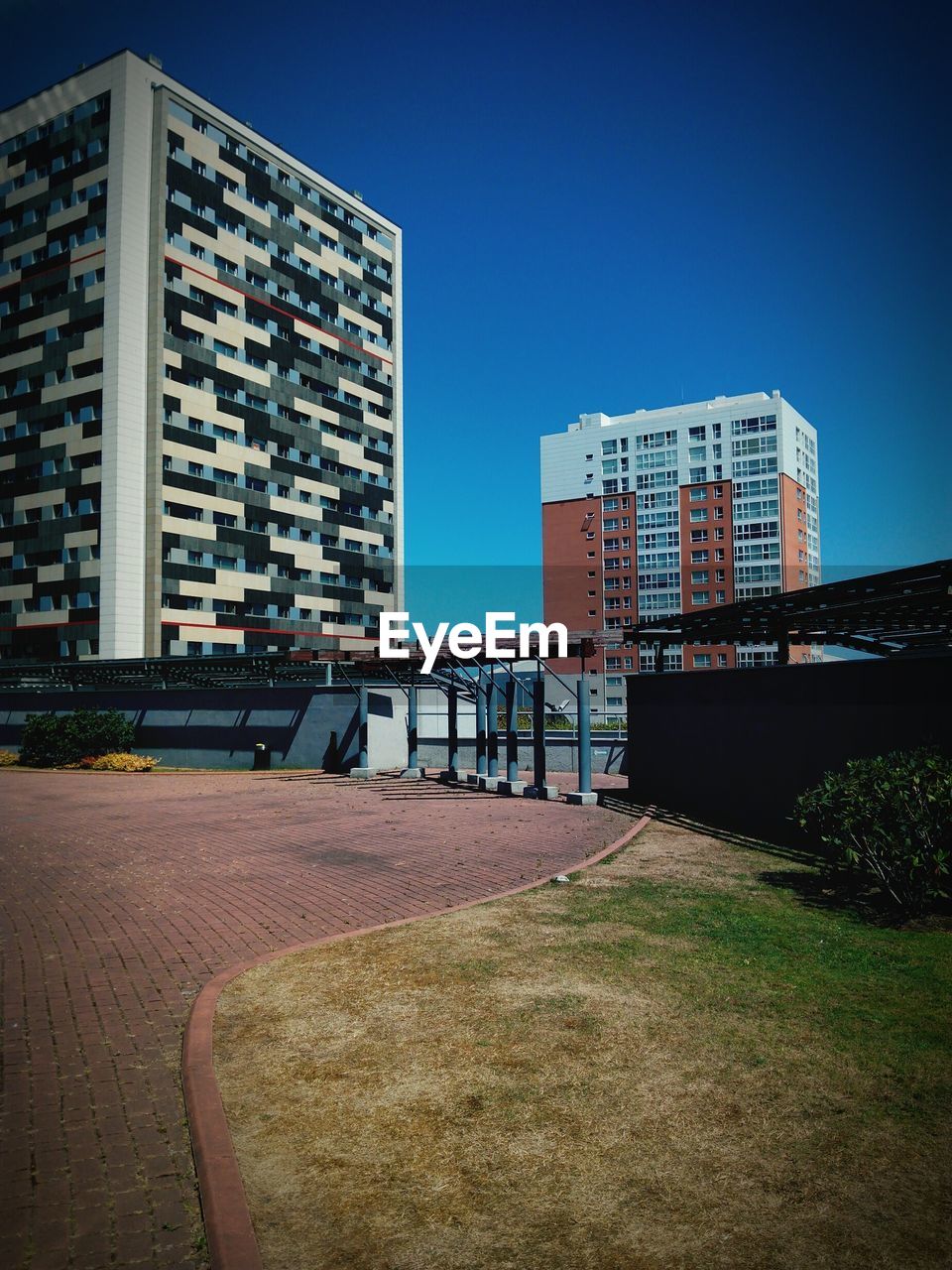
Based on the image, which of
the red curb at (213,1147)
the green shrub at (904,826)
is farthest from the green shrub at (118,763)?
the green shrub at (904,826)

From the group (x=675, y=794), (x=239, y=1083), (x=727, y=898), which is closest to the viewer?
(x=239, y=1083)

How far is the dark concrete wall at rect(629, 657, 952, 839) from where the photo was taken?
11070 mm

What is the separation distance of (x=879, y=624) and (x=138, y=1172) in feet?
57.9

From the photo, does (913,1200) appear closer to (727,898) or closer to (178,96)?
(727,898)

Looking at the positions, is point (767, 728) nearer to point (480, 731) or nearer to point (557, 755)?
point (480, 731)

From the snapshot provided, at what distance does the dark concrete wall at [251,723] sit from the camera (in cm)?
2761

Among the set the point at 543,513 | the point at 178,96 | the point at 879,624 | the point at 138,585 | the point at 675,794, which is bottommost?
the point at 675,794

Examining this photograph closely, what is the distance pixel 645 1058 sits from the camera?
214 inches

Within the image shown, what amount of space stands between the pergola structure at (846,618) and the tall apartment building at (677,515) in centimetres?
6920

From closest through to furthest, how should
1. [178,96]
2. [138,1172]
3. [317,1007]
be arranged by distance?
[138,1172]
[317,1007]
[178,96]

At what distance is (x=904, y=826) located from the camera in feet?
28.1

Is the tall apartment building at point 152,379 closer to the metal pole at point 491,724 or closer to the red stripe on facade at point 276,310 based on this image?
the red stripe on facade at point 276,310

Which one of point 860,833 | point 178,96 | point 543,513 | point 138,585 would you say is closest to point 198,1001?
point 860,833

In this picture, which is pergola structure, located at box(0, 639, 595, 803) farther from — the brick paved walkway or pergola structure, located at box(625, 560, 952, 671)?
pergola structure, located at box(625, 560, 952, 671)
